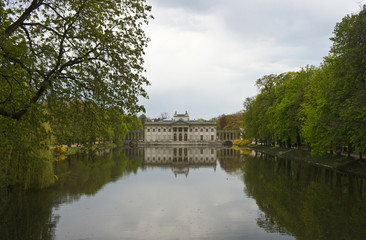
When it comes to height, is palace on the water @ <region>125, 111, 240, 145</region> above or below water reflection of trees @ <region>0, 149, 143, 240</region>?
above

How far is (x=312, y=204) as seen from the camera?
13.3 meters

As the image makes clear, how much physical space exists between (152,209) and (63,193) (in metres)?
5.67

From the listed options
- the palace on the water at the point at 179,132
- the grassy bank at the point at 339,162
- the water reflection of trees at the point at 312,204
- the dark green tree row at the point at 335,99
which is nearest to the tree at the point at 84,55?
the water reflection of trees at the point at 312,204

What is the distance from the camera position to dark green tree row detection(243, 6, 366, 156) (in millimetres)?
17938

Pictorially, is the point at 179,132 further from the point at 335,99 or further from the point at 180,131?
the point at 335,99

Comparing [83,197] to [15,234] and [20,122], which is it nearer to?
[15,234]

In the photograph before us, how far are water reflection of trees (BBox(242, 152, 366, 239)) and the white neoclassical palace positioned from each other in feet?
237


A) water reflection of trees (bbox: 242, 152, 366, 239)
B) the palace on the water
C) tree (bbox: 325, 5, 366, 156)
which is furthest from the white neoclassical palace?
water reflection of trees (bbox: 242, 152, 366, 239)

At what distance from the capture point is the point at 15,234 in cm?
963

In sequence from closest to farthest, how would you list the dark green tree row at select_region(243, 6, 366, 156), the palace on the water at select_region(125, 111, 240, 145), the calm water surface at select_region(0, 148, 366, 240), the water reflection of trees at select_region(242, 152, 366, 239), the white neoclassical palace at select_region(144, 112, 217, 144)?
1. the calm water surface at select_region(0, 148, 366, 240)
2. the water reflection of trees at select_region(242, 152, 366, 239)
3. the dark green tree row at select_region(243, 6, 366, 156)
4. the palace on the water at select_region(125, 111, 240, 145)
5. the white neoclassical palace at select_region(144, 112, 217, 144)

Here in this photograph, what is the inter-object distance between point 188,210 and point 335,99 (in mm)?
13779

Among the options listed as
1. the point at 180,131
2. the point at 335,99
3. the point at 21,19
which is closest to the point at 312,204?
the point at 335,99

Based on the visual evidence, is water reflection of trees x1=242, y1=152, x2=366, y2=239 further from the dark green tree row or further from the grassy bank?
the dark green tree row

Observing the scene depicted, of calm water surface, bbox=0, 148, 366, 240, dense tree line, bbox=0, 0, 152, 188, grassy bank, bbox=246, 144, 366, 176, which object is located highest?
dense tree line, bbox=0, 0, 152, 188
